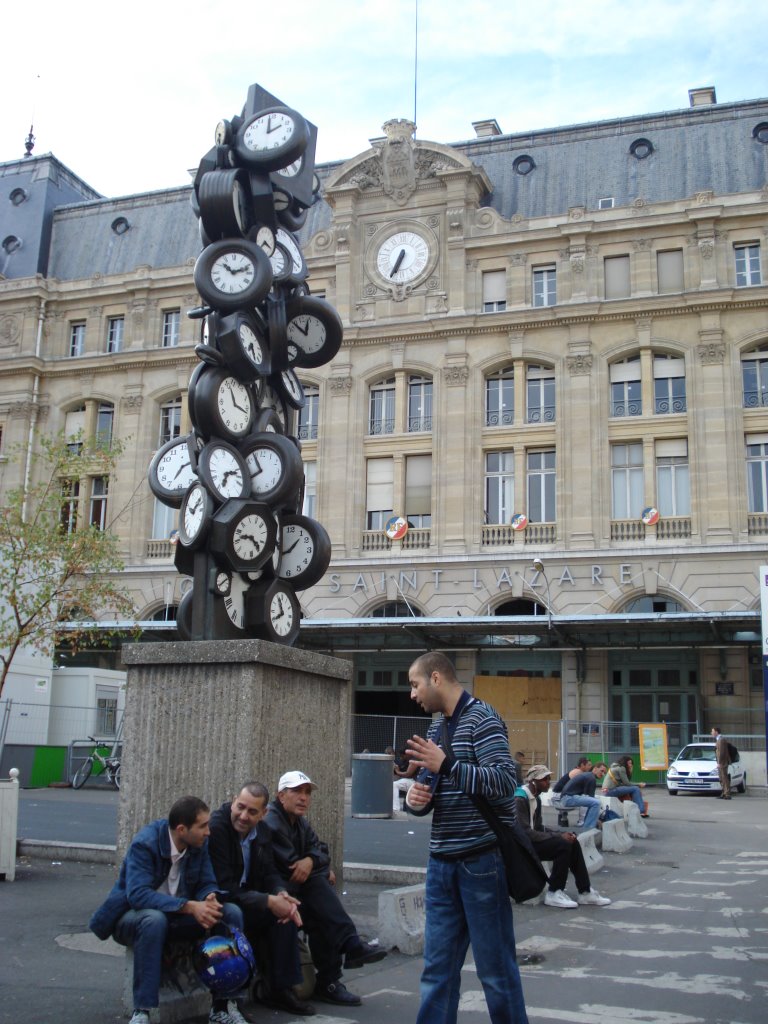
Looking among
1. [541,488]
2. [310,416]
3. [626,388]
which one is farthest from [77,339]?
[626,388]

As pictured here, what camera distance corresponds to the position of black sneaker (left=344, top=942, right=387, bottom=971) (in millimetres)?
7443

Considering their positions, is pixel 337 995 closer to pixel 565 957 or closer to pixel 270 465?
pixel 565 957

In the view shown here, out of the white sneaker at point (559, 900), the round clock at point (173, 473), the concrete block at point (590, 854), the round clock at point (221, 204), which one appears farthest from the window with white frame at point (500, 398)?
the round clock at point (173, 473)

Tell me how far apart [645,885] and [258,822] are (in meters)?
7.80

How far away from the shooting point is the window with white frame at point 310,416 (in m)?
42.5

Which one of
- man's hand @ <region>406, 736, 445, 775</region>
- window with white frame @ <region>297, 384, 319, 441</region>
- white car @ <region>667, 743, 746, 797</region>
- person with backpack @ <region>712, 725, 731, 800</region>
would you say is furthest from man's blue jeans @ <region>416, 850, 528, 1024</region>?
window with white frame @ <region>297, 384, 319, 441</region>

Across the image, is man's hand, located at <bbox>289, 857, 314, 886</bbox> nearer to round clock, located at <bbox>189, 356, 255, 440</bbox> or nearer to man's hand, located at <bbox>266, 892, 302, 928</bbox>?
man's hand, located at <bbox>266, 892, 302, 928</bbox>

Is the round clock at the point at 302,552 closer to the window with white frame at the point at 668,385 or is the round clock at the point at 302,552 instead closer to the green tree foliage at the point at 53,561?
the green tree foliage at the point at 53,561

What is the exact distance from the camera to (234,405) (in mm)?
9594

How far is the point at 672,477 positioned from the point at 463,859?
33.8 m

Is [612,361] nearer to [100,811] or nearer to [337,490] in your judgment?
[337,490]

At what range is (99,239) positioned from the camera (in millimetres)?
50219

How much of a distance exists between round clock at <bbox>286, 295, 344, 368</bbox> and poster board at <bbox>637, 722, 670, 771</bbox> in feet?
77.2

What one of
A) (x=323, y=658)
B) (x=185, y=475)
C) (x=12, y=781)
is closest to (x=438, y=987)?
(x=323, y=658)
